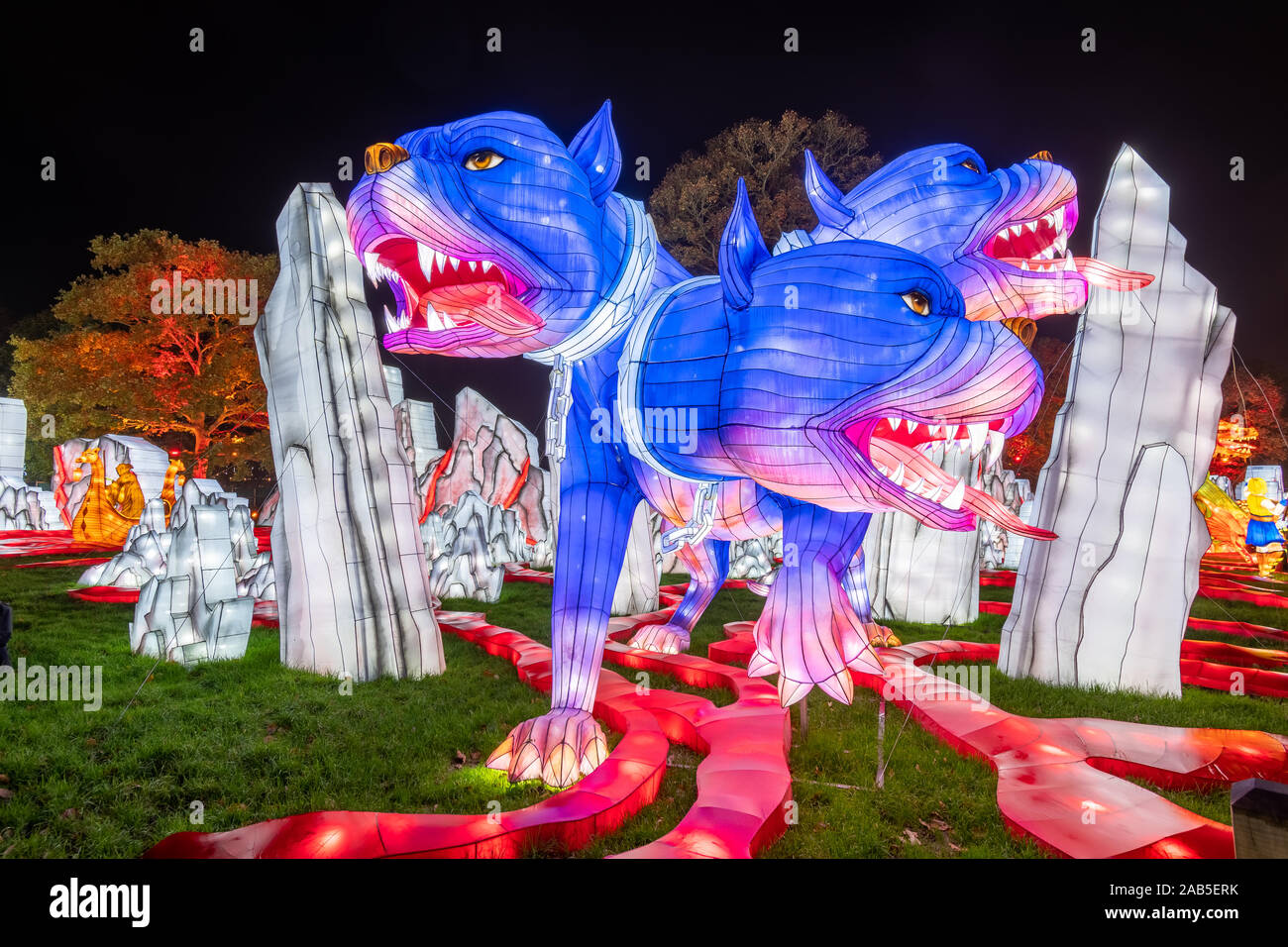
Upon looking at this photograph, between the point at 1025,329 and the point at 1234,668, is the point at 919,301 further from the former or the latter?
the point at 1234,668

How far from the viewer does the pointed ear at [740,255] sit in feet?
7.24

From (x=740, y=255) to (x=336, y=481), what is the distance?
348 cm

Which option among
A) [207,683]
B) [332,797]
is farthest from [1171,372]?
[207,683]

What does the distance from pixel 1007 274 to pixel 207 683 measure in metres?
5.23

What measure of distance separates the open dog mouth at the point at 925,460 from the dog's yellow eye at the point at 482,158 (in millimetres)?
1695

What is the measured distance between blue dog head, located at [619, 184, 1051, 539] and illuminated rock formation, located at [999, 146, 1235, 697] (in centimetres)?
282

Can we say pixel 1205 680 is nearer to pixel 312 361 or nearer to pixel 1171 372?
pixel 1171 372

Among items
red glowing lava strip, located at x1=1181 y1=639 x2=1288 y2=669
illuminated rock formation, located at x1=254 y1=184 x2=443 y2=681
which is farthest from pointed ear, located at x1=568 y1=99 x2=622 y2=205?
red glowing lava strip, located at x1=1181 y1=639 x2=1288 y2=669

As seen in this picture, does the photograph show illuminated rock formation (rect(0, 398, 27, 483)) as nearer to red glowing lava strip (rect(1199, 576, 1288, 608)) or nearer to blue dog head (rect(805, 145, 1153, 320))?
blue dog head (rect(805, 145, 1153, 320))

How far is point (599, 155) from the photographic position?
2717mm

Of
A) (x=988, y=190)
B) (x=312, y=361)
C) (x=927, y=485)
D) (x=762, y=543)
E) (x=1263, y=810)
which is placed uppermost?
(x=988, y=190)

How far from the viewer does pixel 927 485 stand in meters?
2.19

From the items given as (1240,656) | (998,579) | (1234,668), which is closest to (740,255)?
(1234,668)
